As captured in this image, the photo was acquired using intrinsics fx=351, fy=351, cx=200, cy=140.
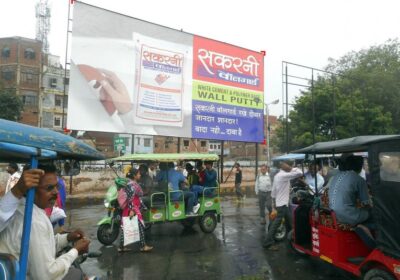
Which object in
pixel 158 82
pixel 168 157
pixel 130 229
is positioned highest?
pixel 158 82

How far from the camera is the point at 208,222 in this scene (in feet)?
30.1

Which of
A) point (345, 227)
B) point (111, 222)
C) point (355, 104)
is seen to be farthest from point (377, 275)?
point (355, 104)

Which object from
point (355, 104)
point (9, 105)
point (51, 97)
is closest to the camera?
point (355, 104)

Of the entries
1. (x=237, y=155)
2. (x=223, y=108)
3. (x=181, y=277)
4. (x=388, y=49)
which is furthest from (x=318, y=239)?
(x=237, y=155)

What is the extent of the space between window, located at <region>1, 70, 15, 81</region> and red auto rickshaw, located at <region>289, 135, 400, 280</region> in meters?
44.5

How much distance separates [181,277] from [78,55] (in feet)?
29.1

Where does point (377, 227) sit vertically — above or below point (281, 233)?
above

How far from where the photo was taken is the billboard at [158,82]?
1205 cm

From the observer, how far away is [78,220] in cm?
1110

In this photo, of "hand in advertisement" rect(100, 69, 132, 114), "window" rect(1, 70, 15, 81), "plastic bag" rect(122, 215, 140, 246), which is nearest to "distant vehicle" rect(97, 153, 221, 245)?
"plastic bag" rect(122, 215, 140, 246)

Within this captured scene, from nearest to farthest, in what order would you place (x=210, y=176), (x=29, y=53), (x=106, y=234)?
(x=106, y=234) < (x=210, y=176) < (x=29, y=53)

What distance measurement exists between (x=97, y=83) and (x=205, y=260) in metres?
7.94

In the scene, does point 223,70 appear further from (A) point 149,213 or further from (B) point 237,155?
(B) point 237,155

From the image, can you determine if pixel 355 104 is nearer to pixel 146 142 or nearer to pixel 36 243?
pixel 36 243
